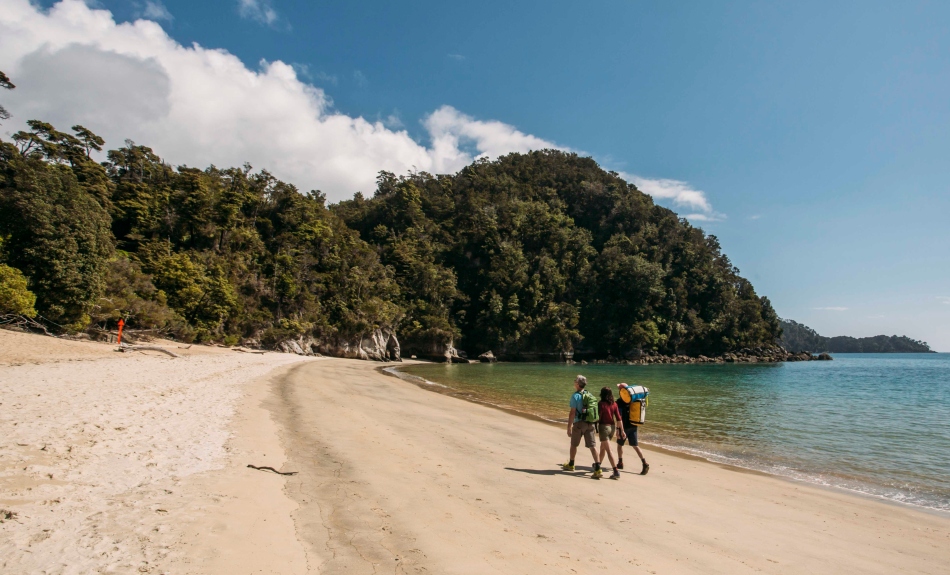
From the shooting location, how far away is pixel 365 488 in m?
6.24

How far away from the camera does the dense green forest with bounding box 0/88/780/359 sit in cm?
2602

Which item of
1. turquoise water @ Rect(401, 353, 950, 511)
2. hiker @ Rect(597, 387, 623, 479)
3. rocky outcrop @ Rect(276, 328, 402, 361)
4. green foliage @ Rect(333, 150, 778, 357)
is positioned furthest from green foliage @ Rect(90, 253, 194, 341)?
green foliage @ Rect(333, 150, 778, 357)

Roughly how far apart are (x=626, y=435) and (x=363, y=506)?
18.1 feet

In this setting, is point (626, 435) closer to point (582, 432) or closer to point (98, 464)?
point (582, 432)

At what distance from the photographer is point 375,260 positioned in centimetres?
6241

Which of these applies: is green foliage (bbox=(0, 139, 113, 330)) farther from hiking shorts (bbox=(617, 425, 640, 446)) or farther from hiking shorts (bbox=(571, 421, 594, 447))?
hiking shorts (bbox=(617, 425, 640, 446))

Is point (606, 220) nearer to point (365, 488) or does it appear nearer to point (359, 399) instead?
point (359, 399)

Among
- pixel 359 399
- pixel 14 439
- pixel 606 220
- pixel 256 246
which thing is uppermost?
pixel 606 220

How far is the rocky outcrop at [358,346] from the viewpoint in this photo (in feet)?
161

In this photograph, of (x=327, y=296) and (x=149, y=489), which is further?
(x=327, y=296)

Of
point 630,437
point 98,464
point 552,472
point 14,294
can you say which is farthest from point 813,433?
point 14,294

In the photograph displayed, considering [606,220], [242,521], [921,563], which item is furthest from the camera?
[606,220]

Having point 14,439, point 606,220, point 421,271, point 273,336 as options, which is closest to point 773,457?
point 14,439

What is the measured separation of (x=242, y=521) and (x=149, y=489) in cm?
143
